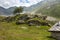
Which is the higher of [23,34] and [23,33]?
[23,33]

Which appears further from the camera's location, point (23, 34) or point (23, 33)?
point (23, 33)

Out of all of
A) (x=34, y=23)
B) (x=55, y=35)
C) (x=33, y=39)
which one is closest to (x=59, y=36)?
(x=55, y=35)

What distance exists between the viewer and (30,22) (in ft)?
316

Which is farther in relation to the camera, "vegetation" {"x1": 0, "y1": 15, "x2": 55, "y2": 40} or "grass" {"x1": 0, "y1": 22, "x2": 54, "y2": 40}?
"vegetation" {"x1": 0, "y1": 15, "x2": 55, "y2": 40}

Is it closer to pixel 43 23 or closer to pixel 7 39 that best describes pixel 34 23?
pixel 43 23

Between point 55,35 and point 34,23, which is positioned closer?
point 55,35

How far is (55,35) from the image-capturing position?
5819cm

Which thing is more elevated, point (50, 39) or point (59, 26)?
point (59, 26)

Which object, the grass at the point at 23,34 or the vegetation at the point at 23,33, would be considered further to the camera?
the vegetation at the point at 23,33

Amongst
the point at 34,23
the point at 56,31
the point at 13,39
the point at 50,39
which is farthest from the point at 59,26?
the point at 34,23

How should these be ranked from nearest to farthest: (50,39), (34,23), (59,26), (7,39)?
A: (7,39)
(50,39)
(59,26)
(34,23)

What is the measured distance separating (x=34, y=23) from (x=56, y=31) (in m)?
39.2

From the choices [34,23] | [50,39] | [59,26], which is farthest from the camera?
[34,23]

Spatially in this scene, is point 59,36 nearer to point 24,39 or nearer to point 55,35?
point 55,35
